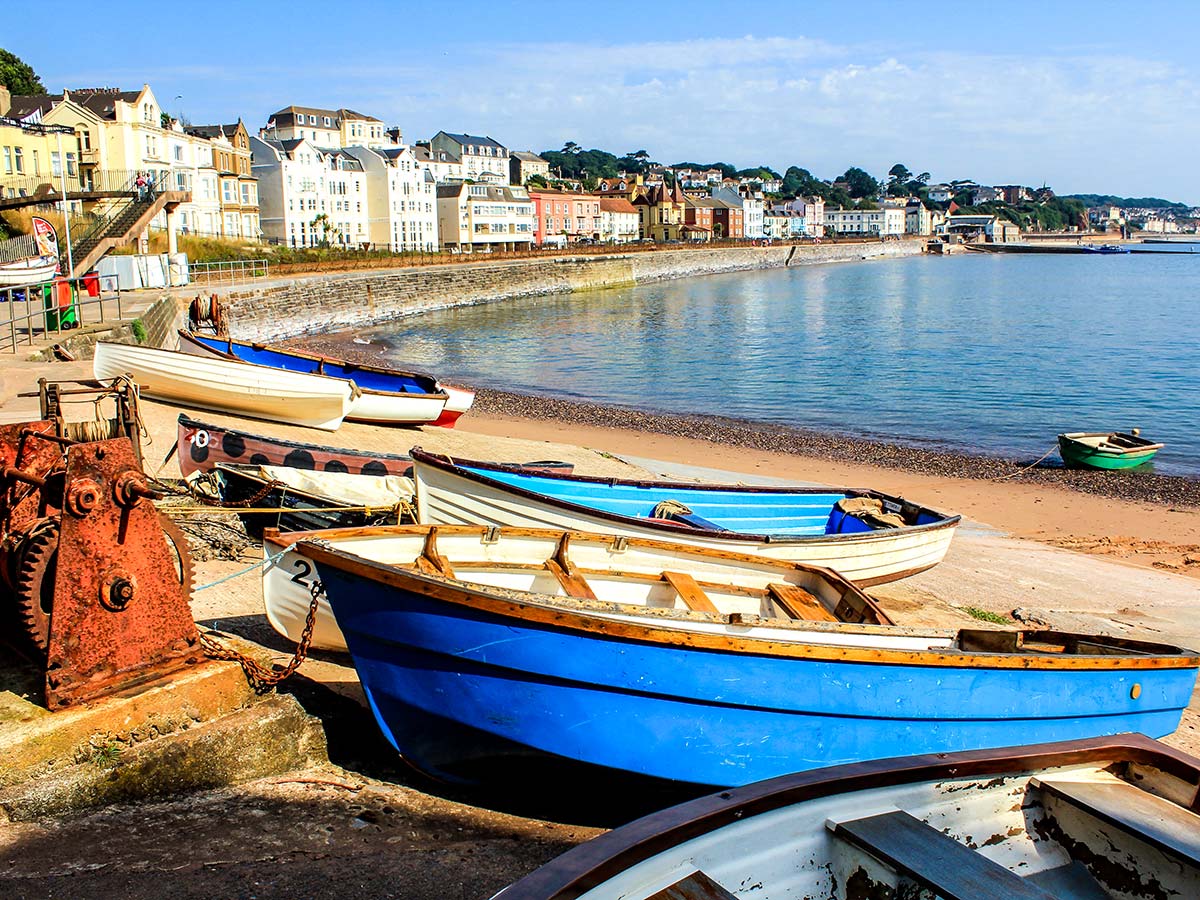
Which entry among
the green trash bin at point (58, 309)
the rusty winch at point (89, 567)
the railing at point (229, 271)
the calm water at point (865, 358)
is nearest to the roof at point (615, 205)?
the calm water at point (865, 358)

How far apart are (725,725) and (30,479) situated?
447 cm

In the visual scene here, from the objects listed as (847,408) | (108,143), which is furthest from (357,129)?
(847,408)

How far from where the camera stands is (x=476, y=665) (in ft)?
19.5

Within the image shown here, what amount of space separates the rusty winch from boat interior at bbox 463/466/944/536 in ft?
16.0

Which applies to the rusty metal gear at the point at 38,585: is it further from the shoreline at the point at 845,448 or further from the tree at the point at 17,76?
the tree at the point at 17,76

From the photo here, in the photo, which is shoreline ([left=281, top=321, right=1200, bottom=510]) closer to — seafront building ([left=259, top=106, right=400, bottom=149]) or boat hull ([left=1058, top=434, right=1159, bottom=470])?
boat hull ([left=1058, top=434, right=1159, bottom=470])

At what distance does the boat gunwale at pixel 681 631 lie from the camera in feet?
18.9

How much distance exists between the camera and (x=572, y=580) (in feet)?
24.8

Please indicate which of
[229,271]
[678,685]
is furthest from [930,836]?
[229,271]

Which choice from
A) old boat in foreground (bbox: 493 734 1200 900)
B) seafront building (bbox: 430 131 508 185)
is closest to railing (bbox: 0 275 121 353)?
old boat in foreground (bbox: 493 734 1200 900)

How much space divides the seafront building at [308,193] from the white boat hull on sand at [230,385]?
66411 mm

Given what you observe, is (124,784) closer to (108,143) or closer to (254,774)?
(254,774)

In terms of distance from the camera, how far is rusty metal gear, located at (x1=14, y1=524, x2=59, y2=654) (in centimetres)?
568

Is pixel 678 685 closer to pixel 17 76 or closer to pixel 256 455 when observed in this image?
pixel 256 455
